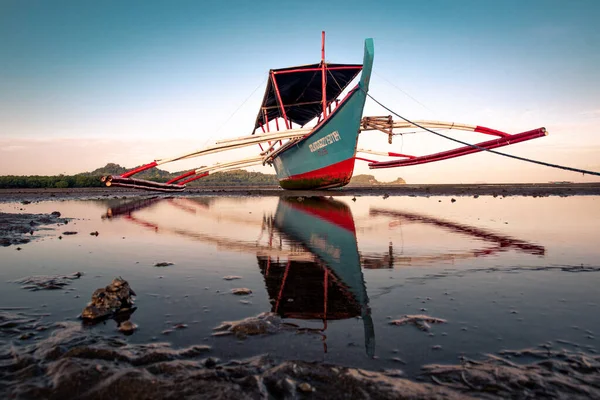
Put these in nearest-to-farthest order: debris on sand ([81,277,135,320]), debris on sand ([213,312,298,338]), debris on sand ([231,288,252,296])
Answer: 1. debris on sand ([213,312,298,338])
2. debris on sand ([81,277,135,320])
3. debris on sand ([231,288,252,296])

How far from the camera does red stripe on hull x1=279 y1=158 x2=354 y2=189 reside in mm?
21844

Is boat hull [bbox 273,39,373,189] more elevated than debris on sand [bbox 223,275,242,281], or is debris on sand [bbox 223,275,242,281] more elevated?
boat hull [bbox 273,39,373,189]

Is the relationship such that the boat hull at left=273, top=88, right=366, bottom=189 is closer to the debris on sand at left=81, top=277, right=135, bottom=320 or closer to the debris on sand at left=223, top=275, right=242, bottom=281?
the debris on sand at left=223, top=275, right=242, bottom=281

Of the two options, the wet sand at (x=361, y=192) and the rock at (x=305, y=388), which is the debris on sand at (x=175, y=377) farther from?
the wet sand at (x=361, y=192)

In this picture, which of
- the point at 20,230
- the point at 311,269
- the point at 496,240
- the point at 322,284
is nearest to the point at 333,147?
the point at 496,240

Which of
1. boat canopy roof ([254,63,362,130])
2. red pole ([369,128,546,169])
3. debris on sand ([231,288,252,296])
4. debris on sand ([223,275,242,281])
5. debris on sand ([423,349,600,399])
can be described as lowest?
debris on sand ([223,275,242,281])

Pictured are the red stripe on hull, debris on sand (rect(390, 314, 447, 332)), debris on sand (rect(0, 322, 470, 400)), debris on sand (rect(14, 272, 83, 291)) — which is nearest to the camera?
debris on sand (rect(0, 322, 470, 400))

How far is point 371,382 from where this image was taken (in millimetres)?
2131

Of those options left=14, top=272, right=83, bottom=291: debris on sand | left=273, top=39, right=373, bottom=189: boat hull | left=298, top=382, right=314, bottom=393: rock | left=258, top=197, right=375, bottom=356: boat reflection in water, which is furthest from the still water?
left=273, top=39, right=373, bottom=189: boat hull

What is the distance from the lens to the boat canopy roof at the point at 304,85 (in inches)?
936

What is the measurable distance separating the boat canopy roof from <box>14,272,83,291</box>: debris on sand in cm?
2036

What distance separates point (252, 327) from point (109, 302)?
1577 mm

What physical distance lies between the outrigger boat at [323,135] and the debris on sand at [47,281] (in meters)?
12.1

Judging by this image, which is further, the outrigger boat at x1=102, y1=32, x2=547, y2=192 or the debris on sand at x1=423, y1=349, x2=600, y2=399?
the outrigger boat at x1=102, y1=32, x2=547, y2=192
